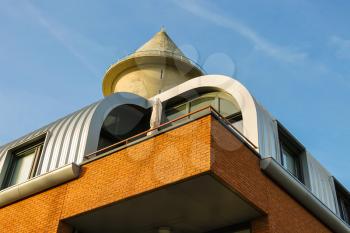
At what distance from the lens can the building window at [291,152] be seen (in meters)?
15.8

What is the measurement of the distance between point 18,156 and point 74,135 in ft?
11.2

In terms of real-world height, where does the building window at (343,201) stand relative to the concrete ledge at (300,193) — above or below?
above

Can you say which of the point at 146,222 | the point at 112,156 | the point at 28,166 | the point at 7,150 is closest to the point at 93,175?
the point at 112,156

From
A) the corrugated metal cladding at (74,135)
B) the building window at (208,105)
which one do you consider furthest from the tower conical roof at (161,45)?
the corrugated metal cladding at (74,135)

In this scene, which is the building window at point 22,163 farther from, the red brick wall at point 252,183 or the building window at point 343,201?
the building window at point 343,201

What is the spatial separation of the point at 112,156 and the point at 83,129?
2116 mm

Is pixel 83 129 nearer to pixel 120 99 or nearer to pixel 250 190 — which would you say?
pixel 120 99

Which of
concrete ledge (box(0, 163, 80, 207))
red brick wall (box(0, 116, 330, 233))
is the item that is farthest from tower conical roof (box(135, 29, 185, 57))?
red brick wall (box(0, 116, 330, 233))

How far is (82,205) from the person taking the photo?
12.6 m

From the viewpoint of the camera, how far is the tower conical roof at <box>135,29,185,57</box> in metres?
27.9

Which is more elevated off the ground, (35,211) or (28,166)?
(28,166)

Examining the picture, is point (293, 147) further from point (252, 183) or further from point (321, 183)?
point (252, 183)

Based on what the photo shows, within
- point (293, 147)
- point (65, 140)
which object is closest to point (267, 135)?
point (293, 147)

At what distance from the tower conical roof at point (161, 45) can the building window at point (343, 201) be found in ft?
42.2
